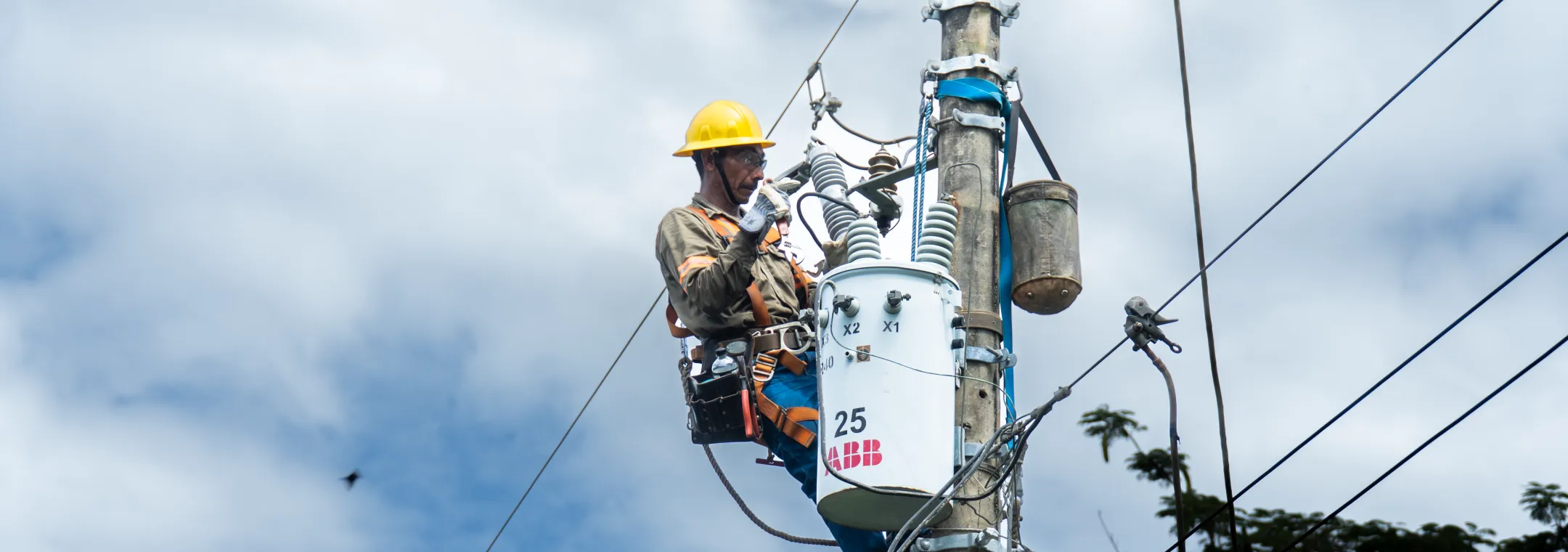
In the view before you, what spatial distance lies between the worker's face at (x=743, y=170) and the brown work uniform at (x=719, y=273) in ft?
0.67

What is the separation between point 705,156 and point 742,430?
1261mm

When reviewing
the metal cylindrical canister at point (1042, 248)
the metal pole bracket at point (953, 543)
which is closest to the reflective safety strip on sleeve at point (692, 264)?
the metal cylindrical canister at point (1042, 248)

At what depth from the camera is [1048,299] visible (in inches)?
206

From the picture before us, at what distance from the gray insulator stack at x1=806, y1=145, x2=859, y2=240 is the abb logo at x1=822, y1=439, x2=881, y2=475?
5.57 feet

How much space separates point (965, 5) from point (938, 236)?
1.23 m

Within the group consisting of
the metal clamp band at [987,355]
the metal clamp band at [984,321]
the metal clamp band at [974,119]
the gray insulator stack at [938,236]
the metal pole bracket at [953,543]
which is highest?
the metal clamp band at [974,119]

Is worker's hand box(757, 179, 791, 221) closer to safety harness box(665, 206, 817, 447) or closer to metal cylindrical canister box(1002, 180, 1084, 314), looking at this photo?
safety harness box(665, 206, 817, 447)

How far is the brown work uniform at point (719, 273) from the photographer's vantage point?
5004 mm

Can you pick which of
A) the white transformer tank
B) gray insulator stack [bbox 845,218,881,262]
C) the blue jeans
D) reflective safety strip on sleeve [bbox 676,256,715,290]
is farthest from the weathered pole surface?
reflective safety strip on sleeve [bbox 676,256,715,290]

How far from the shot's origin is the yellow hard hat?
5965 millimetres

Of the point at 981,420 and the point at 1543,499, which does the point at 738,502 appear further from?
the point at 1543,499

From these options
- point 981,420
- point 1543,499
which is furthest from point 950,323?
point 1543,499

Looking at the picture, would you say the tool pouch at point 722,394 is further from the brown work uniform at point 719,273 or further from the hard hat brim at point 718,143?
the hard hat brim at point 718,143

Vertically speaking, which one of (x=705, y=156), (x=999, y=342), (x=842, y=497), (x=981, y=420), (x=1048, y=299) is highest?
(x=705, y=156)
